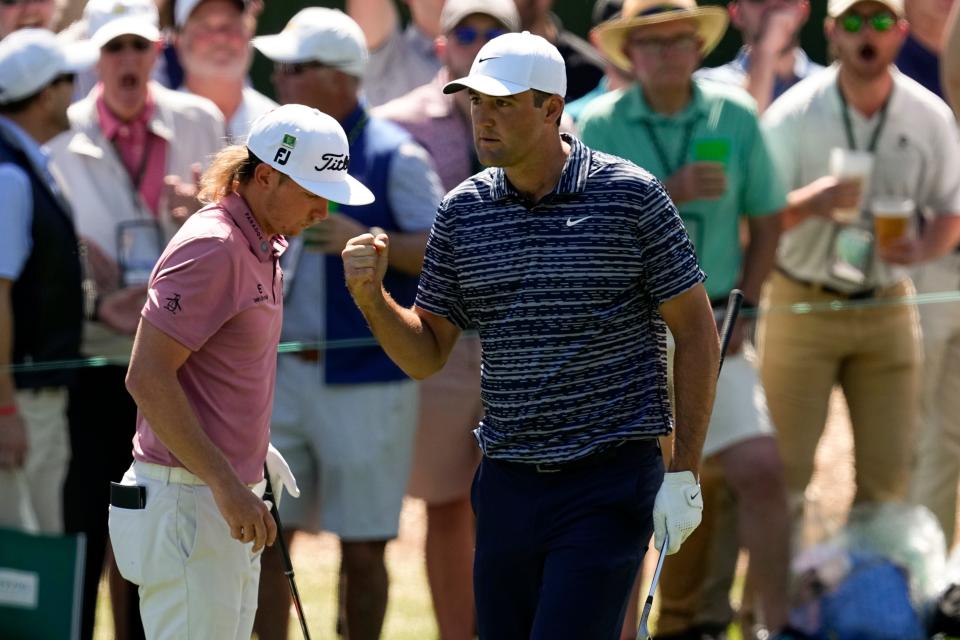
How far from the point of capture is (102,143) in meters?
6.12

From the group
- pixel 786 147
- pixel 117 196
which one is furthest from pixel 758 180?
pixel 117 196

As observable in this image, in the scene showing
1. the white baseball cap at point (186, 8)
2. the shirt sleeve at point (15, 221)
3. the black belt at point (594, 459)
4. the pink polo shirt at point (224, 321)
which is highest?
the white baseball cap at point (186, 8)

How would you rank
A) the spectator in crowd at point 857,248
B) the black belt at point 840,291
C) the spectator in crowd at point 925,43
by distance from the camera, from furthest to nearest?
the spectator in crowd at point 925,43, the black belt at point 840,291, the spectator in crowd at point 857,248

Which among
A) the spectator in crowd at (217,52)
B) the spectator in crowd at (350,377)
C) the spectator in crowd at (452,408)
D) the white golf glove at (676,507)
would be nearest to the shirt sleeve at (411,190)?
the spectator in crowd at (350,377)

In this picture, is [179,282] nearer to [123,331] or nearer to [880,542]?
[123,331]

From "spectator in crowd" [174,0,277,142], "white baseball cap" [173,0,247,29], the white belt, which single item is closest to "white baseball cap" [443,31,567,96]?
the white belt

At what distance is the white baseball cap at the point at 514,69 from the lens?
4.16 meters

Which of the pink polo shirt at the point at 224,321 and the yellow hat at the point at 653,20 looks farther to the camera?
the yellow hat at the point at 653,20

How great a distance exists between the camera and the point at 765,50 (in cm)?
747

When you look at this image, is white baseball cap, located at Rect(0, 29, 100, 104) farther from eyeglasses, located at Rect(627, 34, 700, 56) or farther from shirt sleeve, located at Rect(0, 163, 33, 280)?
eyeglasses, located at Rect(627, 34, 700, 56)

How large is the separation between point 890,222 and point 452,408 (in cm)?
180

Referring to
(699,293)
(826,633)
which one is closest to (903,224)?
(826,633)

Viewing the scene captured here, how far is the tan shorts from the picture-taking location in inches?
235

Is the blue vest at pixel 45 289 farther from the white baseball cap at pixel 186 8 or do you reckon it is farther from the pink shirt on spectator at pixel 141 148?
the white baseball cap at pixel 186 8
